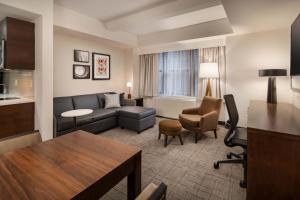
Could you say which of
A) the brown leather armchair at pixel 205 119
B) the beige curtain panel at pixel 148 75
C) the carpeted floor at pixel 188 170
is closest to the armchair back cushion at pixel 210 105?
the brown leather armchair at pixel 205 119

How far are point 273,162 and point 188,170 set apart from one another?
3.98 ft

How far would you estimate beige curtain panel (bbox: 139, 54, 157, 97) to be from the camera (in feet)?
17.8

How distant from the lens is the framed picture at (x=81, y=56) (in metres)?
4.28

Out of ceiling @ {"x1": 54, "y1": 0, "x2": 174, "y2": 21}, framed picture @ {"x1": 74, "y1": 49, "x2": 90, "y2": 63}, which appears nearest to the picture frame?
framed picture @ {"x1": 74, "y1": 49, "x2": 90, "y2": 63}

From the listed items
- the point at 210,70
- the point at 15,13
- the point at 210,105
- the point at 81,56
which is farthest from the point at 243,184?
the point at 81,56

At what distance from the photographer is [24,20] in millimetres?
2760

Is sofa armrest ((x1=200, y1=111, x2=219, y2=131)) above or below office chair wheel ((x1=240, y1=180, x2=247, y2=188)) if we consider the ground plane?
above

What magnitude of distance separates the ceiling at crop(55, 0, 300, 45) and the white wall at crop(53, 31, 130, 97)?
2.83 feet

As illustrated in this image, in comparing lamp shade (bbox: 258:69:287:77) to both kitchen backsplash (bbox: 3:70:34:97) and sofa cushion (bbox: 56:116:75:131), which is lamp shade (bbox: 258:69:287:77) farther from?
kitchen backsplash (bbox: 3:70:34:97)

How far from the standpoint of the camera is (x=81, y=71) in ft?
14.6

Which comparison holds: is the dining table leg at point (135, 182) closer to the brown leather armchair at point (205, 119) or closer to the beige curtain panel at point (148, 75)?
the brown leather armchair at point (205, 119)

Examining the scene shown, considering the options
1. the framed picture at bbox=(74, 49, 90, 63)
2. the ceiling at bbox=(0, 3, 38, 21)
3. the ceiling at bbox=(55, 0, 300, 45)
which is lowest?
the framed picture at bbox=(74, 49, 90, 63)

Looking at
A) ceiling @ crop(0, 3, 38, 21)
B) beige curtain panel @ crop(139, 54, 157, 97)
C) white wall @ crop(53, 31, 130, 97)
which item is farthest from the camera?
beige curtain panel @ crop(139, 54, 157, 97)

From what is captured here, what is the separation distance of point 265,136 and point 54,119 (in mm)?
3302
